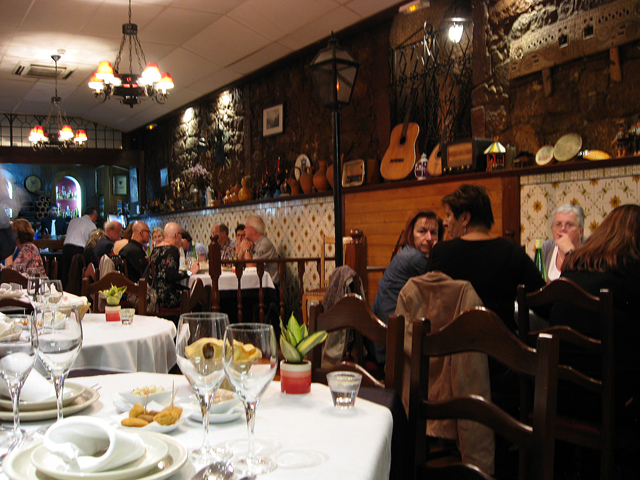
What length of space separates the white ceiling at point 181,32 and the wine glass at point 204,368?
19.7ft

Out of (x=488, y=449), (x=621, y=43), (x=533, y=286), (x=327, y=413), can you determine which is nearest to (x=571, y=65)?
(x=621, y=43)

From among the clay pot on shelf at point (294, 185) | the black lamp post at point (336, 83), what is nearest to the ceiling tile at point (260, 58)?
the clay pot on shelf at point (294, 185)

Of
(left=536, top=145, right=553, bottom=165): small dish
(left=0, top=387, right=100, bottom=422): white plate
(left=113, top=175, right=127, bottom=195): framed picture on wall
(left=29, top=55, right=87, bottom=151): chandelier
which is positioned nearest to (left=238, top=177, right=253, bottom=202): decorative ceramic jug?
(left=29, top=55, right=87, bottom=151): chandelier

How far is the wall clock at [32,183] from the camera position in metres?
15.9

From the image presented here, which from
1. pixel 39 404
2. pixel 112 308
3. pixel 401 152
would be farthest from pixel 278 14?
pixel 39 404

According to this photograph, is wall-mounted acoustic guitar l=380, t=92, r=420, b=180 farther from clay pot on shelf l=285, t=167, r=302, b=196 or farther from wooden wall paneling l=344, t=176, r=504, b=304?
clay pot on shelf l=285, t=167, r=302, b=196

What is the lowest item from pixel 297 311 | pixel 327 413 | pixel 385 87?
pixel 297 311

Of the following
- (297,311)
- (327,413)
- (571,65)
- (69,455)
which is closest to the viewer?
(69,455)

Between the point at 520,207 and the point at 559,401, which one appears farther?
the point at 520,207

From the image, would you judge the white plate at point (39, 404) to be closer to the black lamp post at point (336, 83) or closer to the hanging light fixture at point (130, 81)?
the black lamp post at point (336, 83)

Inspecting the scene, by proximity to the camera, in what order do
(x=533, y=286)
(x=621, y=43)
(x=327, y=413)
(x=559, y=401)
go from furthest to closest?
(x=621, y=43) → (x=533, y=286) → (x=559, y=401) → (x=327, y=413)

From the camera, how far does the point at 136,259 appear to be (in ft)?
19.8

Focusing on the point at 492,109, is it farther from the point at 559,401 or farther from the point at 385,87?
the point at 559,401

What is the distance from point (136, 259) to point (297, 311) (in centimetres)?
252
